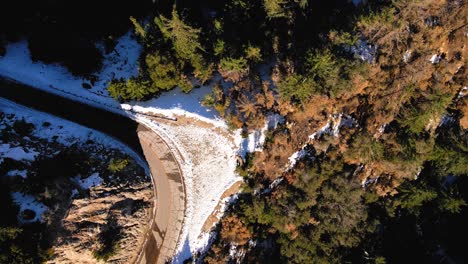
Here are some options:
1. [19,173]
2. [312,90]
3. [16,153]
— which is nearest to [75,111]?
[16,153]

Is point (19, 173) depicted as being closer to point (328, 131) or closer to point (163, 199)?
point (163, 199)

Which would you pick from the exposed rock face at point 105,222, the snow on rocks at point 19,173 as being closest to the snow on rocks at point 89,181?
the exposed rock face at point 105,222

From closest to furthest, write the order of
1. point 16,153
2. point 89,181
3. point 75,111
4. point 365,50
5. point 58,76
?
point 16,153
point 89,181
point 58,76
point 75,111
point 365,50

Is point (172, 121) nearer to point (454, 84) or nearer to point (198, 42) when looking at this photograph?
point (198, 42)

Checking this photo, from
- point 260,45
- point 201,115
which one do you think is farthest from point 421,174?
point 201,115

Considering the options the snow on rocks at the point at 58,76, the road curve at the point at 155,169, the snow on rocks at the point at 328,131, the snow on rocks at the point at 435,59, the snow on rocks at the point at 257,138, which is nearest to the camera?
the snow on rocks at the point at 58,76

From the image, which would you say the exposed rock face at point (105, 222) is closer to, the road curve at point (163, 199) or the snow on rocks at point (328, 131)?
the road curve at point (163, 199)
